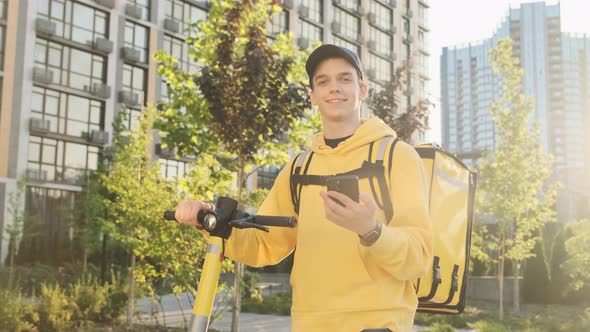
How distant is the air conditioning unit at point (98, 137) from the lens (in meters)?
Result: 37.2

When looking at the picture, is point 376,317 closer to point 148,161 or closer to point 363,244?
point 363,244

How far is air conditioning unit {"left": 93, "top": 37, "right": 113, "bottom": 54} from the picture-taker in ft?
125

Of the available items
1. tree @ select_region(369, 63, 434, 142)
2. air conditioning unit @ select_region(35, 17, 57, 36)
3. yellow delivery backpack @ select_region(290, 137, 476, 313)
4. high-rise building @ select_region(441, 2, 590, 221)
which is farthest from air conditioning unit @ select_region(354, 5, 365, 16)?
high-rise building @ select_region(441, 2, 590, 221)

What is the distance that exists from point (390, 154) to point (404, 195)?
0.58ft

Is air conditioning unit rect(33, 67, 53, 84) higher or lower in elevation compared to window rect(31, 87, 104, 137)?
higher

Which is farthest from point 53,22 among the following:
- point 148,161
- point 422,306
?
point 422,306

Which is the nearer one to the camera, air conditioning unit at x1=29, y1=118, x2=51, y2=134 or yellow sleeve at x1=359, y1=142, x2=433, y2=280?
yellow sleeve at x1=359, y1=142, x2=433, y2=280

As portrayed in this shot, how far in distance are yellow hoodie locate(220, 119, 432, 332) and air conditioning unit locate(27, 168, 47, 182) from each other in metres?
35.0

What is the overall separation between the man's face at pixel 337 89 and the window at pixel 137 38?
131 ft

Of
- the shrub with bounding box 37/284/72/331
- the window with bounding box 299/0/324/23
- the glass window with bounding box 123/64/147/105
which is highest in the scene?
the window with bounding box 299/0/324/23

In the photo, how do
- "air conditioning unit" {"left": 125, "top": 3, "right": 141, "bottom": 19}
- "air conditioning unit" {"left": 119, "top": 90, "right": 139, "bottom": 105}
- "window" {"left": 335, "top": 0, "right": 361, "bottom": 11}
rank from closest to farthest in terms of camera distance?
"air conditioning unit" {"left": 119, "top": 90, "right": 139, "bottom": 105} → "air conditioning unit" {"left": 125, "top": 3, "right": 141, "bottom": 19} → "window" {"left": 335, "top": 0, "right": 361, "bottom": 11}

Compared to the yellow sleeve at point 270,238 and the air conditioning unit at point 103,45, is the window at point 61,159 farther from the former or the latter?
the yellow sleeve at point 270,238

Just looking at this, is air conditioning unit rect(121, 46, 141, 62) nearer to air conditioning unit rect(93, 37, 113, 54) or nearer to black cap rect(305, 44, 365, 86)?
air conditioning unit rect(93, 37, 113, 54)

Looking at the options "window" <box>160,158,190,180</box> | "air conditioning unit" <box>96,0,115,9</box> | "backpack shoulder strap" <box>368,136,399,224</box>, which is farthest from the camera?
"window" <box>160,158,190,180</box>
